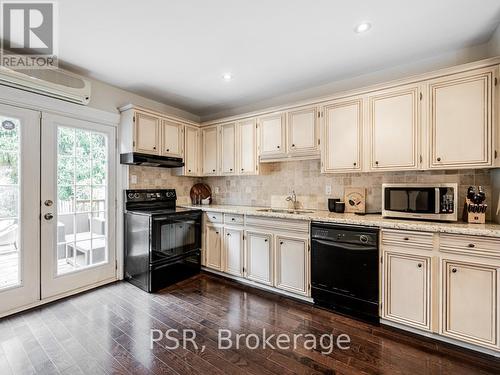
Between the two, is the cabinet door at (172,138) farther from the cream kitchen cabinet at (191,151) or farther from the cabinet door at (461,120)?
the cabinet door at (461,120)

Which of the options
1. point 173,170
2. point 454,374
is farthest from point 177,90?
point 454,374

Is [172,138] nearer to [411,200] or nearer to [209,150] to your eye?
[209,150]

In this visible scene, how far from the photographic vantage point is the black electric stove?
2977 mm

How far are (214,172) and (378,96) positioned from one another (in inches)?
96.7

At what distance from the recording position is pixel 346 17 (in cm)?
191

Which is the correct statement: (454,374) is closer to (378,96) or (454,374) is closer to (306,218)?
(306,218)

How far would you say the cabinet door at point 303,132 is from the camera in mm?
2965

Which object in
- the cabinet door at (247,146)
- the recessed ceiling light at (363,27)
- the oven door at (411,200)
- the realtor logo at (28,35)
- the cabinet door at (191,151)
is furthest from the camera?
the cabinet door at (191,151)

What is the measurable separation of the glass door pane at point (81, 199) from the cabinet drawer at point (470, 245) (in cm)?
364

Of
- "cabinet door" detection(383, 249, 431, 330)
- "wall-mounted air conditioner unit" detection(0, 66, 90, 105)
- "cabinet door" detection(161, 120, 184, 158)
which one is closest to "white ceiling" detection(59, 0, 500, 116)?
"wall-mounted air conditioner unit" detection(0, 66, 90, 105)

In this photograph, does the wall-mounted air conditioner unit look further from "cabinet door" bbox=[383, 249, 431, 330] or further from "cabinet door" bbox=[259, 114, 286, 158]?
"cabinet door" bbox=[383, 249, 431, 330]

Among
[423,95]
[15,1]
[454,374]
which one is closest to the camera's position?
[454,374]

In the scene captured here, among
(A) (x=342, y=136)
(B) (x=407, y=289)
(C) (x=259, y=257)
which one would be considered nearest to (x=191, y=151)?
(C) (x=259, y=257)

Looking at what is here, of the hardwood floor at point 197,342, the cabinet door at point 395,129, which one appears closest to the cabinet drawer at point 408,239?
the cabinet door at point 395,129
